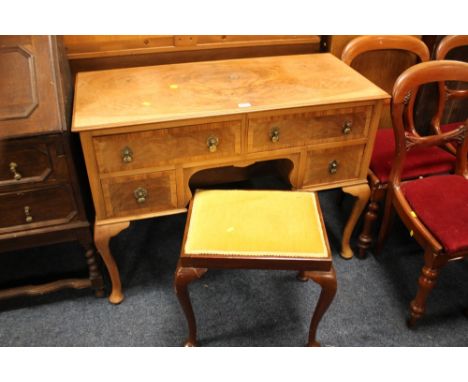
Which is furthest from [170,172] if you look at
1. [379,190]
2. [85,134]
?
[379,190]

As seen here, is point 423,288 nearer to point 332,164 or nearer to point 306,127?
point 332,164

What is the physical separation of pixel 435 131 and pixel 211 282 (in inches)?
51.9

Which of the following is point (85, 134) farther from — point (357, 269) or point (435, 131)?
point (435, 131)

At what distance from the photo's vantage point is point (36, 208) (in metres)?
1.56

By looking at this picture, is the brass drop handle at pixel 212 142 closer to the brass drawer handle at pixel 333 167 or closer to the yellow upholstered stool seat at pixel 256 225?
the yellow upholstered stool seat at pixel 256 225

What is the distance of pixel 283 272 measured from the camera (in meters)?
2.08

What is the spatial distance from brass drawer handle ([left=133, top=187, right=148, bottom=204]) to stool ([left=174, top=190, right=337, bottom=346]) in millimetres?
179

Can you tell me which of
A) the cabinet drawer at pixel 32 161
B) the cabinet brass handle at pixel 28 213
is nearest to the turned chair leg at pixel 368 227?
the cabinet drawer at pixel 32 161

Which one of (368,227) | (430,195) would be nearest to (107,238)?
(368,227)

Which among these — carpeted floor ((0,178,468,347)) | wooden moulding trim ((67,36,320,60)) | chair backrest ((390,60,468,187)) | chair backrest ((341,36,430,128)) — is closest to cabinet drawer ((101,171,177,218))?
carpeted floor ((0,178,468,347))

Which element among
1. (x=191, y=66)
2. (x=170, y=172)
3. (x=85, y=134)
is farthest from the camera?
(x=191, y=66)

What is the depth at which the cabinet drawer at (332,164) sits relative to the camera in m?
1.76

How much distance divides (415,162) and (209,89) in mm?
1013

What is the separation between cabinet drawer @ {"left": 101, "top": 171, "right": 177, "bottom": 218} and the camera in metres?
1.58
